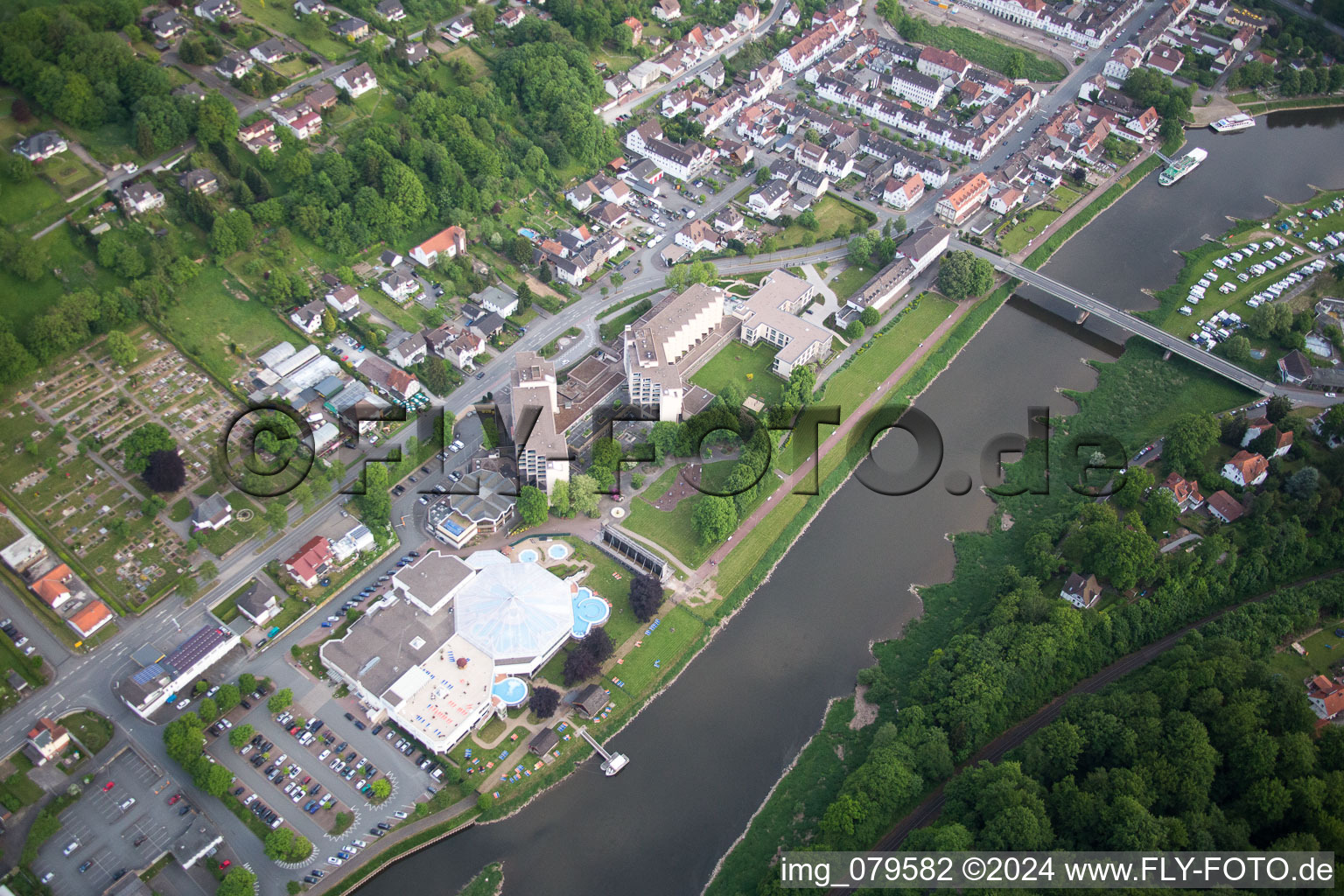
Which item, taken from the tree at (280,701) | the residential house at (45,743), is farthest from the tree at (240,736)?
the residential house at (45,743)


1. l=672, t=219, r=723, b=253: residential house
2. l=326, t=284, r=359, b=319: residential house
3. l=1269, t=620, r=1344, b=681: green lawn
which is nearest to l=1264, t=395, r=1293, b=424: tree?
l=1269, t=620, r=1344, b=681: green lawn

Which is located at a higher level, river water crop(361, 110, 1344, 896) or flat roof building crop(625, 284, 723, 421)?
flat roof building crop(625, 284, 723, 421)

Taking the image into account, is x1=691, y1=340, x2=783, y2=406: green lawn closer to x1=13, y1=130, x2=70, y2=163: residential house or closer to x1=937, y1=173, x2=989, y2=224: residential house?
x1=937, y1=173, x2=989, y2=224: residential house

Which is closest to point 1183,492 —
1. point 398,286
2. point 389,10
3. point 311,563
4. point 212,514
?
point 311,563

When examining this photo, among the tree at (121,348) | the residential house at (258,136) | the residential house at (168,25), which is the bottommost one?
the tree at (121,348)

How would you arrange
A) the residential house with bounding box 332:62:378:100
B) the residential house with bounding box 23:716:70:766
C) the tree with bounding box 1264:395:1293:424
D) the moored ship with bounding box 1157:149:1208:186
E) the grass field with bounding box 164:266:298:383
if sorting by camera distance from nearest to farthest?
the residential house with bounding box 23:716:70:766
the grass field with bounding box 164:266:298:383
the tree with bounding box 1264:395:1293:424
the residential house with bounding box 332:62:378:100
the moored ship with bounding box 1157:149:1208:186

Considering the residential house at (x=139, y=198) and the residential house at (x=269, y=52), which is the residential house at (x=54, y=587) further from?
the residential house at (x=269, y=52)

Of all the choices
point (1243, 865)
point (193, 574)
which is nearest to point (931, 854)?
point (1243, 865)
